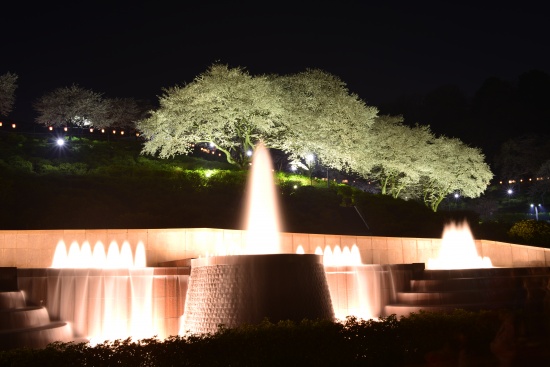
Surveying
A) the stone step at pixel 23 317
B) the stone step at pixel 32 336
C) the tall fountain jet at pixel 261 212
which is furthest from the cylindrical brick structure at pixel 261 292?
the tall fountain jet at pixel 261 212

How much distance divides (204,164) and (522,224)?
2260 centimetres

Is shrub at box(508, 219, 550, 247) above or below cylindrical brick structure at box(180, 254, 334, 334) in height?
above

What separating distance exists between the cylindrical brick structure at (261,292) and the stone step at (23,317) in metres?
2.83

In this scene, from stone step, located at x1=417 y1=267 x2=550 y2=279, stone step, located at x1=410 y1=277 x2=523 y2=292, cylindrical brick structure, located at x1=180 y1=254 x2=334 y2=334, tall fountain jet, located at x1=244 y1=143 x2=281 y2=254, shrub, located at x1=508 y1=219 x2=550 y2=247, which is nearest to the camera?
cylindrical brick structure, located at x1=180 y1=254 x2=334 y2=334

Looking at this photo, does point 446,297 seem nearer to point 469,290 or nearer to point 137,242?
point 469,290

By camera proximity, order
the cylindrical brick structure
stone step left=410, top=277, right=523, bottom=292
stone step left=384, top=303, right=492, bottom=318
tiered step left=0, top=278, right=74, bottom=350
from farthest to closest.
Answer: stone step left=410, top=277, right=523, bottom=292 → stone step left=384, top=303, right=492, bottom=318 → the cylindrical brick structure → tiered step left=0, top=278, right=74, bottom=350

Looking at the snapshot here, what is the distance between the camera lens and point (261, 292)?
34.3ft

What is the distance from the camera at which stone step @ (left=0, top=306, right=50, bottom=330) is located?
9.72 m

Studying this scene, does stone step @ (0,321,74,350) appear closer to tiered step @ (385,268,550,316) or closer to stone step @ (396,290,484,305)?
tiered step @ (385,268,550,316)

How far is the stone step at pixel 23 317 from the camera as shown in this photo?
9719mm

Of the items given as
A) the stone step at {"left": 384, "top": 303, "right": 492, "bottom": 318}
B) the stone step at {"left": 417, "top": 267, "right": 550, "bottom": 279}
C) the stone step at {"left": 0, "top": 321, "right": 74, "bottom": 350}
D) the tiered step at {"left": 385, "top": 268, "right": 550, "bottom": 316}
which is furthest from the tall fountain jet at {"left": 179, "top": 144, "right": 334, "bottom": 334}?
the stone step at {"left": 417, "top": 267, "right": 550, "bottom": 279}

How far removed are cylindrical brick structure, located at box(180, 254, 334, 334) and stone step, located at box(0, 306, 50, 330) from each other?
2.83m

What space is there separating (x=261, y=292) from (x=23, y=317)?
4.33m

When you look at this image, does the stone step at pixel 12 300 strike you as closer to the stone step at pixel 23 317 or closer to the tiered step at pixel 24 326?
the tiered step at pixel 24 326
